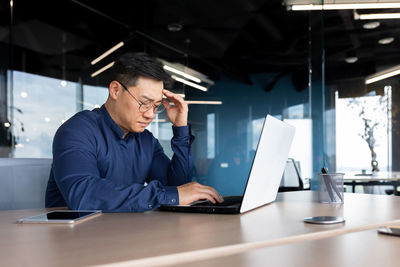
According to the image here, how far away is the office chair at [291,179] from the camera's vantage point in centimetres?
496

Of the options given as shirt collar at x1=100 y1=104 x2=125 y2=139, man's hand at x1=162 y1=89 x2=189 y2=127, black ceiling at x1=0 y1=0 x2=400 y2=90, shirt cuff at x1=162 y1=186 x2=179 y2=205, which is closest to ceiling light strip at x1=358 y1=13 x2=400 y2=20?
black ceiling at x1=0 y1=0 x2=400 y2=90

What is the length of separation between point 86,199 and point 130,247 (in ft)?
1.96

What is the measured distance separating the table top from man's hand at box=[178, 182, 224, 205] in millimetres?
3455

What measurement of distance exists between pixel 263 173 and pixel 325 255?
0.58 m

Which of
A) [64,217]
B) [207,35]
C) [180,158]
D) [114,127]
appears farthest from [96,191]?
[207,35]

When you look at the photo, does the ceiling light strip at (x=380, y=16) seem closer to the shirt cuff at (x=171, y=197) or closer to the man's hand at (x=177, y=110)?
the man's hand at (x=177, y=110)

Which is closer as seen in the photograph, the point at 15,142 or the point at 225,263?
the point at 225,263

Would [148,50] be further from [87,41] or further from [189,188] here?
[189,188]

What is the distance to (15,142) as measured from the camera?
4.22m

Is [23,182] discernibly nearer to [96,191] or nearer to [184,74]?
[96,191]

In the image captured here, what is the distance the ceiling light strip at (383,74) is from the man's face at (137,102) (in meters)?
4.06

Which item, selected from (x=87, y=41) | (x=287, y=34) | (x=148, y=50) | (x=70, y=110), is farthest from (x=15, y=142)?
(x=287, y=34)

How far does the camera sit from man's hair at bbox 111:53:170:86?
1.92 metres

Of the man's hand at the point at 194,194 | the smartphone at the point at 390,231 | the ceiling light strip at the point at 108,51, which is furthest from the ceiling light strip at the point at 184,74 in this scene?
the smartphone at the point at 390,231
